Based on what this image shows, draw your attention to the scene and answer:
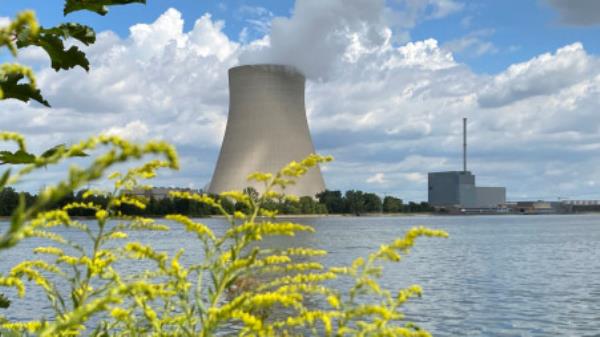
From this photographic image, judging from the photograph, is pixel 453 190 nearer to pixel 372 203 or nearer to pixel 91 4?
pixel 372 203

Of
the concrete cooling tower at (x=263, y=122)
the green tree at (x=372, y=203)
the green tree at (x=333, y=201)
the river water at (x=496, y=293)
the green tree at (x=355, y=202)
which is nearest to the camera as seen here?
the river water at (x=496, y=293)

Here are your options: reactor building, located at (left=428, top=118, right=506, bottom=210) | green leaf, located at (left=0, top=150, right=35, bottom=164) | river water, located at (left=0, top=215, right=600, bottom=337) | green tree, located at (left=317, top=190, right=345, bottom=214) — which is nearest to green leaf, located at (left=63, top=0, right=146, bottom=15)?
green leaf, located at (left=0, top=150, right=35, bottom=164)

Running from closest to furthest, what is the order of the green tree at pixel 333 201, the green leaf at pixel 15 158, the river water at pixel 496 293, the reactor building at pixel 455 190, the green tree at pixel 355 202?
the green leaf at pixel 15 158 → the river water at pixel 496 293 → the green tree at pixel 333 201 → the green tree at pixel 355 202 → the reactor building at pixel 455 190

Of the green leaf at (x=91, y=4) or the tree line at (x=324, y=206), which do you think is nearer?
the green leaf at (x=91, y=4)

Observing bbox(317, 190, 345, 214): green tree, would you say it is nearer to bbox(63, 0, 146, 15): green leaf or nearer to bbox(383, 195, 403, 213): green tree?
bbox(383, 195, 403, 213): green tree

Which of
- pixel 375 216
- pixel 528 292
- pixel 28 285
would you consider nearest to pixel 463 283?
pixel 528 292

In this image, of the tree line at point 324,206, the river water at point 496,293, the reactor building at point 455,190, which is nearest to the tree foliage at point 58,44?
the river water at point 496,293

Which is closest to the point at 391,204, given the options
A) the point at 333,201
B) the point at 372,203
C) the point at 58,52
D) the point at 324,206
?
the point at 372,203

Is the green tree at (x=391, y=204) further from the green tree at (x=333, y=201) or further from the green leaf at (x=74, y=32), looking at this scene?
the green leaf at (x=74, y=32)
